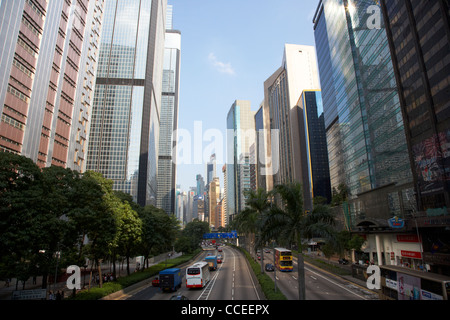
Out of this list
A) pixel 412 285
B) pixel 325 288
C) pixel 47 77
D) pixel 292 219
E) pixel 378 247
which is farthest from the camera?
pixel 47 77

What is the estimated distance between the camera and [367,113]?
192 ft

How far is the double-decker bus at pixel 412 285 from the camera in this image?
14062 mm

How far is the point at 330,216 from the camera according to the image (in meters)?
19.0

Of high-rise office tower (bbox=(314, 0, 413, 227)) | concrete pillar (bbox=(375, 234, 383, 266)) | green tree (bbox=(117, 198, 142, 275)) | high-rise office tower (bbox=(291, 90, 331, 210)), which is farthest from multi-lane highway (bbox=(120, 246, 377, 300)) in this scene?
high-rise office tower (bbox=(291, 90, 331, 210))

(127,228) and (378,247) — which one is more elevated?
(127,228)

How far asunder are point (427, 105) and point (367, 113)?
58.5 ft

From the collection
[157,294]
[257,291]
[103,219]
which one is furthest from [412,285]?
[103,219]

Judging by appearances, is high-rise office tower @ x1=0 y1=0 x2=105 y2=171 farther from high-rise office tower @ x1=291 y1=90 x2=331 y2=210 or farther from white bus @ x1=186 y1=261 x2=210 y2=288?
high-rise office tower @ x1=291 y1=90 x2=331 y2=210

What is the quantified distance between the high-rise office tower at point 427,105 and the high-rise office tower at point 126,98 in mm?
108291

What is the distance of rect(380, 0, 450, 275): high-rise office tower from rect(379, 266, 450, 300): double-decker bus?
1751 centimetres

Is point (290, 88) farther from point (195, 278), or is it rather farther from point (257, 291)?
point (257, 291)

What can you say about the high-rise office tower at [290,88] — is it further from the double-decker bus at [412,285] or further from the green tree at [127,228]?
the double-decker bus at [412,285]
